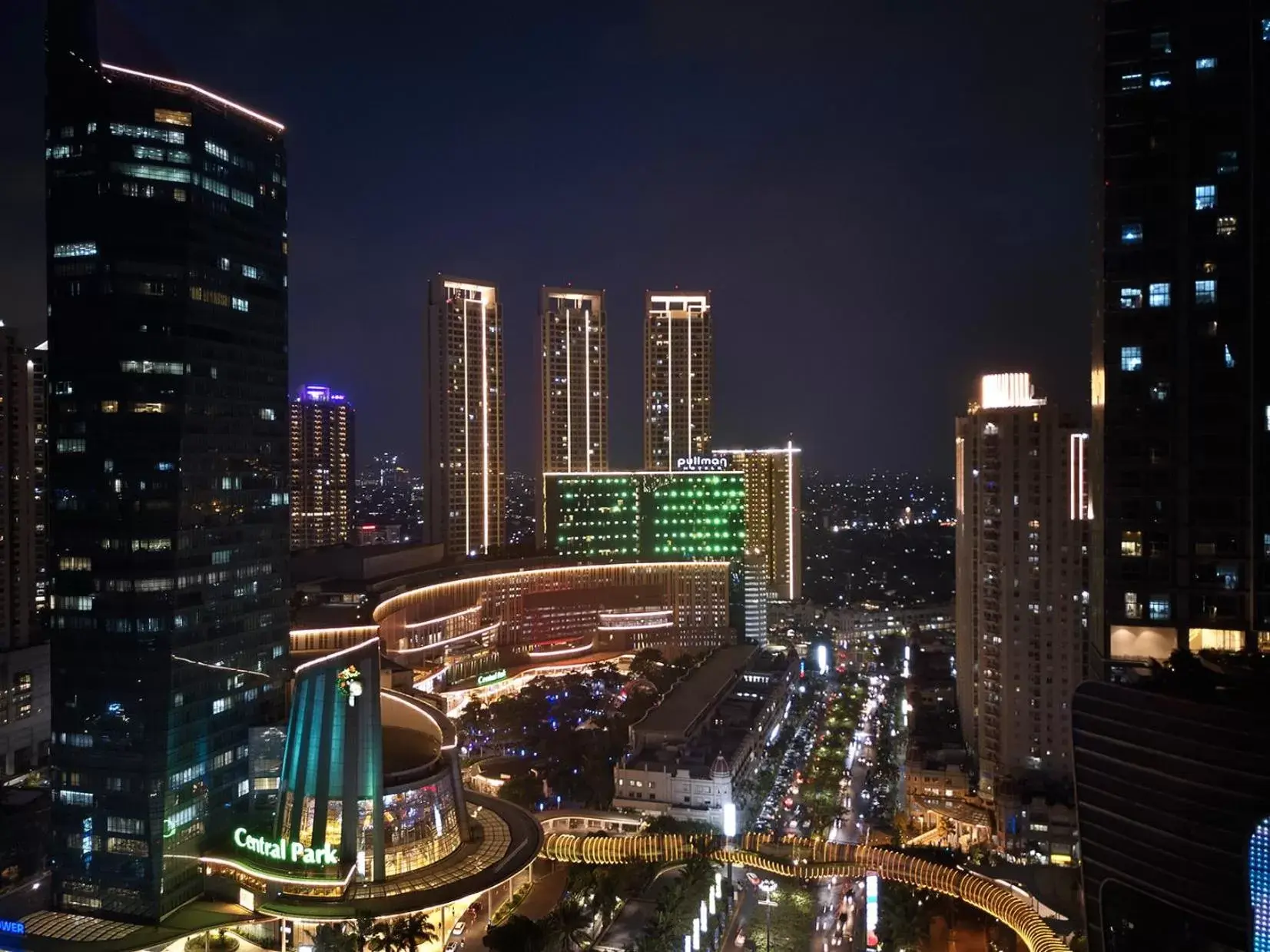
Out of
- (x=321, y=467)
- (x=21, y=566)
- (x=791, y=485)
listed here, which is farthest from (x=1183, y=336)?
(x=321, y=467)

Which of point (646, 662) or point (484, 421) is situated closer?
point (646, 662)

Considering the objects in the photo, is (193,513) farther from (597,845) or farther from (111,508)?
(597,845)

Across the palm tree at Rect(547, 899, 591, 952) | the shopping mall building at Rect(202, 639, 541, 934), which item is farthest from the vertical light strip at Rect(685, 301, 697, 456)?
the palm tree at Rect(547, 899, 591, 952)

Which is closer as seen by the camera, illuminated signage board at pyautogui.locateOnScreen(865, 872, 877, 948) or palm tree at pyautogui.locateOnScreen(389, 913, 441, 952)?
palm tree at pyautogui.locateOnScreen(389, 913, 441, 952)

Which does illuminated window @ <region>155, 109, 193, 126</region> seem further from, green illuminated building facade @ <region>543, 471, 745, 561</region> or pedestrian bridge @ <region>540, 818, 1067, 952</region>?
green illuminated building facade @ <region>543, 471, 745, 561</region>

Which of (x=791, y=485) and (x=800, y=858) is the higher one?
(x=791, y=485)

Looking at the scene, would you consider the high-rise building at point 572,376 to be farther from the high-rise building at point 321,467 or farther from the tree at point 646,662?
the high-rise building at point 321,467

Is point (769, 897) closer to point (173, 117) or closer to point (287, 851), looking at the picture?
point (287, 851)
